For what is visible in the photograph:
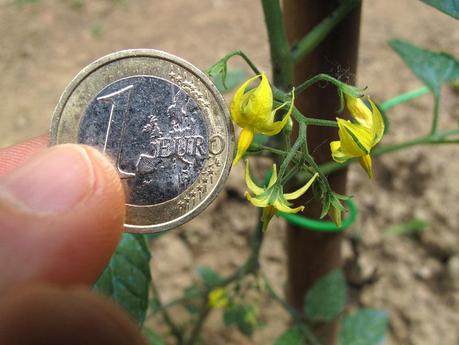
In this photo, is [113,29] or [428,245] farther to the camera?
[113,29]

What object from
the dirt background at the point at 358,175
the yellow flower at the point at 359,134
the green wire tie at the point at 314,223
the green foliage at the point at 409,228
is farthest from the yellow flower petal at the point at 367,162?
the green foliage at the point at 409,228

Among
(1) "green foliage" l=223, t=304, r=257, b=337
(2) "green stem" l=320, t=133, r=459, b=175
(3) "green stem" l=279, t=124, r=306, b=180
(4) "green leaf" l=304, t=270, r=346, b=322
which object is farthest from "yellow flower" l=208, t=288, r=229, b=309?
(3) "green stem" l=279, t=124, r=306, b=180

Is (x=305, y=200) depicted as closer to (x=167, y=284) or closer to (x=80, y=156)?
(x=80, y=156)

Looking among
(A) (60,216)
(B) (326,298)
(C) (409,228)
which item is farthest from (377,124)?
(C) (409,228)

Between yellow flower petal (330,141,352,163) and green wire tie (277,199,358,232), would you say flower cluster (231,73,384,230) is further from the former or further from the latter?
green wire tie (277,199,358,232)

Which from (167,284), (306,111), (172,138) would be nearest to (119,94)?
(172,138)

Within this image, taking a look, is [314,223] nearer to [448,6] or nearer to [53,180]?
[448,6]
